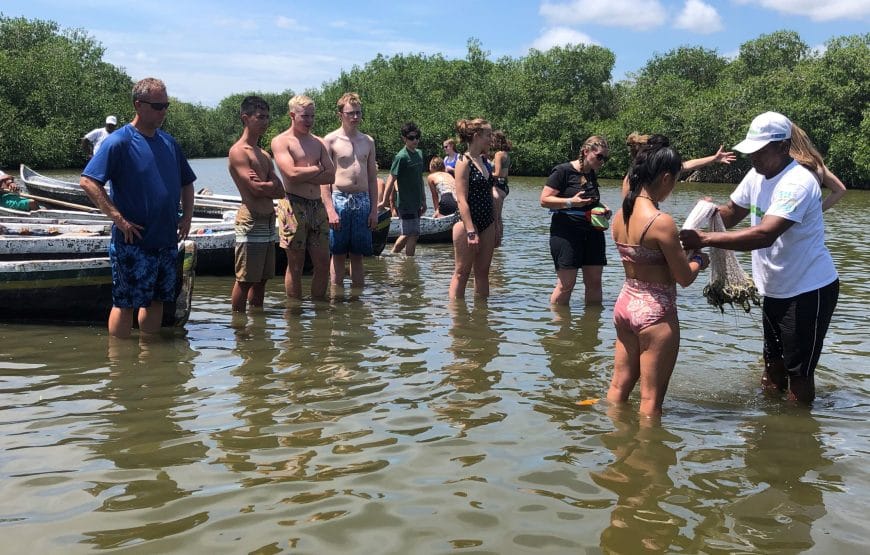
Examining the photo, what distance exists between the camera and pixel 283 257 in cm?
1105

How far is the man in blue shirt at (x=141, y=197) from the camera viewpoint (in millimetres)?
5910

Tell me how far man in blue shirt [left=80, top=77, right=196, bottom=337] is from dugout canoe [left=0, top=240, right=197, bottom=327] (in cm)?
81

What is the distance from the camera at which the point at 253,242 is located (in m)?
7.72

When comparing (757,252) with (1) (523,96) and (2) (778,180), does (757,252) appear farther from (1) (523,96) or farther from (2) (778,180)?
(1) (523,96)

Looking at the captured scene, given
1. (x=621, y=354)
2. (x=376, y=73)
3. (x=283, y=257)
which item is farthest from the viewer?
(x=376, y=73)

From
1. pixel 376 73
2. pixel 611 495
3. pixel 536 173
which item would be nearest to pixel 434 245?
pixel 611 495

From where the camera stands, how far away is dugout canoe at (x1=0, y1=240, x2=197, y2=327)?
7215 mm

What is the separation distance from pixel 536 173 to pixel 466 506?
198ft

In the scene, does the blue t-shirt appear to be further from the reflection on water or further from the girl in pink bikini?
the reflection on water

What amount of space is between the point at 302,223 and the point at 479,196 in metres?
1.81

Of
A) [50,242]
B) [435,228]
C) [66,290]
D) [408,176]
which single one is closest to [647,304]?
[66,290]

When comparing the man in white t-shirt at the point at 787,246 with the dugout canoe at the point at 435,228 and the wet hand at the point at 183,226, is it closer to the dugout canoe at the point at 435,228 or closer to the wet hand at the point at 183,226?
the wet hand at the point at 183,226

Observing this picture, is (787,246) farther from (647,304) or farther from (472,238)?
(472,238)

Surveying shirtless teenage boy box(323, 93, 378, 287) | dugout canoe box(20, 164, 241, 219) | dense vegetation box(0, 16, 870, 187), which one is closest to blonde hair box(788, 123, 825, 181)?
shirtless teenage boy box(323, 93, 378, 287)
